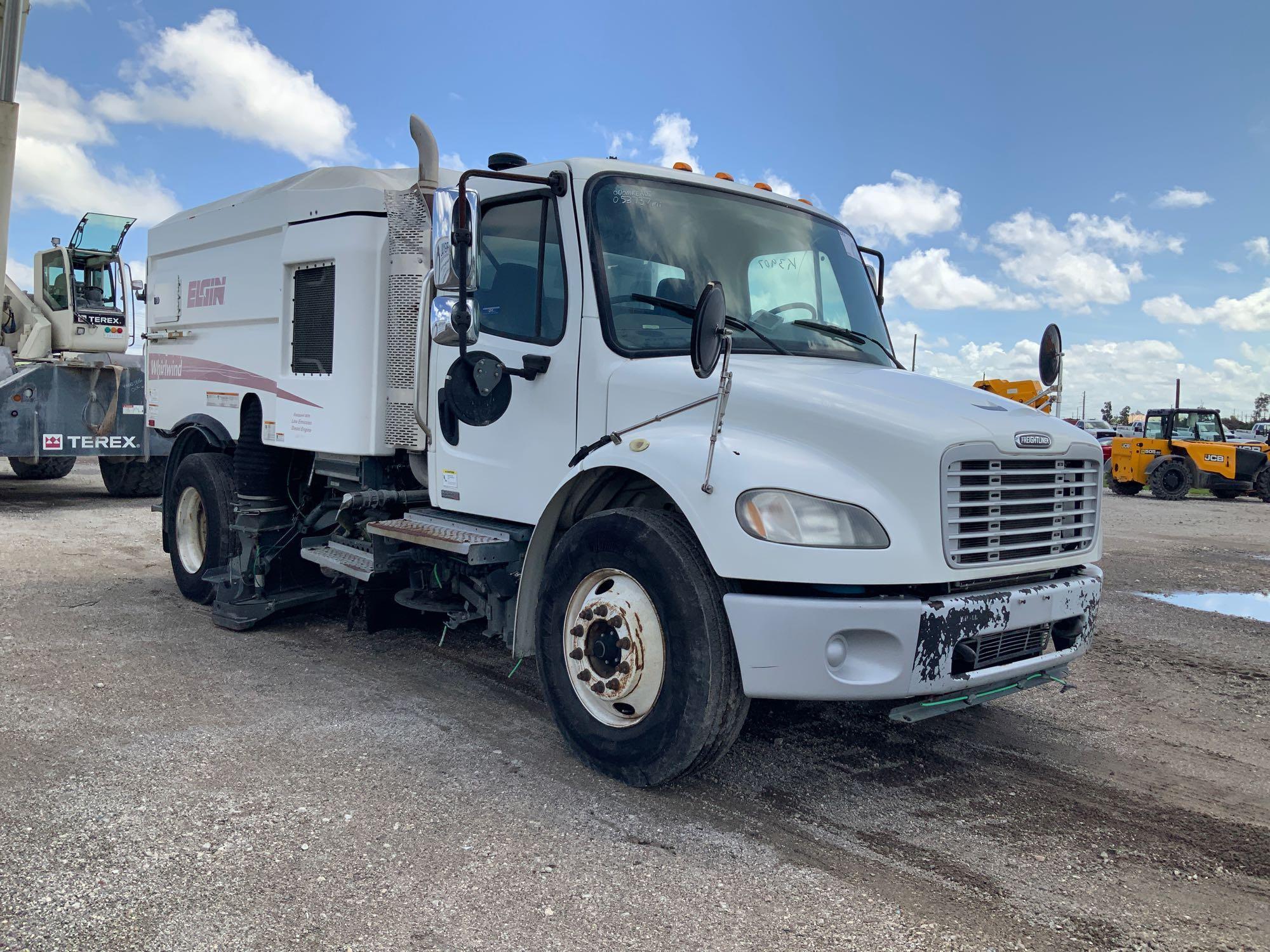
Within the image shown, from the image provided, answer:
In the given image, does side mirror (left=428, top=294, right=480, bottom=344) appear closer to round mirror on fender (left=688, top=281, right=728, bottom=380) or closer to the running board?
round mirror on fender (left=688, top=281, right=728, bottom=380)

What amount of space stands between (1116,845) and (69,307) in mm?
17663

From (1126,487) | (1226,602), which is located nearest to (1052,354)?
(1226,602)

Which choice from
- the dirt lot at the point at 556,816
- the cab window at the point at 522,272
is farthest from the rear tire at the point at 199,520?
the cab window at the point at 522,272

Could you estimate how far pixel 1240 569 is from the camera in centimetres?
1099

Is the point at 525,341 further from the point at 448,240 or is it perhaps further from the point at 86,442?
the point at 86,442

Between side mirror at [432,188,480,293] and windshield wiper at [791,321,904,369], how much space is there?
1.51m

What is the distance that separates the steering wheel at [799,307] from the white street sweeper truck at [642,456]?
26mm

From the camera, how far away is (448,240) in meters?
4.52

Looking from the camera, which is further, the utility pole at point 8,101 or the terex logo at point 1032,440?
the utility pole at point 8,101

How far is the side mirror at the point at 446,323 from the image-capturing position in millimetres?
4754

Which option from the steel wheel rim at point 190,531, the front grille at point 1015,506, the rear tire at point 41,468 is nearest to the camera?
the front grille at point 1015,506

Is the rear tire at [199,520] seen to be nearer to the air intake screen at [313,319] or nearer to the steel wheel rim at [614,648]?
the air intake screen at [313,319]

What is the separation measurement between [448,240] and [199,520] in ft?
13.6

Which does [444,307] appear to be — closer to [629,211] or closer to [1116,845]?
[629,211]
